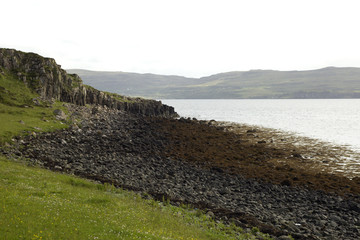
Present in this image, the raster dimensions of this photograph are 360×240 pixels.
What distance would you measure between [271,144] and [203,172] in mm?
32588

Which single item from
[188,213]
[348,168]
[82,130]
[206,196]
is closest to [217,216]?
[188,213]

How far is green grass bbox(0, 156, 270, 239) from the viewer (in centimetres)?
1373

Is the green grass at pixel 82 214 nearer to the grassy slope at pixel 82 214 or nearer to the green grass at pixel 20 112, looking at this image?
the grassy slope at pixel 82 214

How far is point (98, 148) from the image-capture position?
144ft

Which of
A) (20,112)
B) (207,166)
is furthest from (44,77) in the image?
(207,166)

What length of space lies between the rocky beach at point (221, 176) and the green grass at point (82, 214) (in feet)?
9.42

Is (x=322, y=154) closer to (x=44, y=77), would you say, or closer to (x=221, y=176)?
(x=221, y=176)

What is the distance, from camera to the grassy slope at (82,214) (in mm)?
13731

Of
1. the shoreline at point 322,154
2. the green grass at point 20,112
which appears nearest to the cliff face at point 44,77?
the green grass at point 20,112

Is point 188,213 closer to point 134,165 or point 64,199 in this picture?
point 64,199

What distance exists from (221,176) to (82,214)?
78.0 feet

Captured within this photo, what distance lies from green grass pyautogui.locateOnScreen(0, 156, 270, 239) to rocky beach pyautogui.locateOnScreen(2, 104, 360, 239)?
2.87m

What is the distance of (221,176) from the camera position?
121ft

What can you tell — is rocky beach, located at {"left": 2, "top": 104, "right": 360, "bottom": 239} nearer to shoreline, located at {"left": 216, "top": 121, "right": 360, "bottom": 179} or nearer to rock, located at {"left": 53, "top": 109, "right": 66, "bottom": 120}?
shoreline, located at {"left": 216, "top": 121, "right": 360, "bottom": 179}
